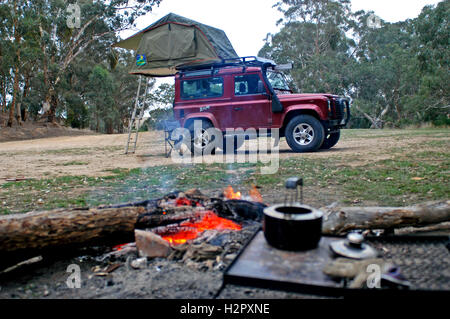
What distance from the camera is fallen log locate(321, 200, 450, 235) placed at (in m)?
2.97

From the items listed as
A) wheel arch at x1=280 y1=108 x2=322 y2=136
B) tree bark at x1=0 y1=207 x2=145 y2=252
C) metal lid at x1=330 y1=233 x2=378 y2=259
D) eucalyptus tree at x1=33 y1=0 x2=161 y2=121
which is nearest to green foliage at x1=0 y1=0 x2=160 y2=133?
eucalyptus tree at x1=33 y1=0 x2=161 y2=121

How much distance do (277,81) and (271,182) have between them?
16.3 ft

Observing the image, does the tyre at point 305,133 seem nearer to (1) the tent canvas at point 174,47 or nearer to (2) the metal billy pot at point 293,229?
(1) the tent canvas at point 174,47

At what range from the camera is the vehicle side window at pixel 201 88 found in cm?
959

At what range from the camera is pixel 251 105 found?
936 centimetres

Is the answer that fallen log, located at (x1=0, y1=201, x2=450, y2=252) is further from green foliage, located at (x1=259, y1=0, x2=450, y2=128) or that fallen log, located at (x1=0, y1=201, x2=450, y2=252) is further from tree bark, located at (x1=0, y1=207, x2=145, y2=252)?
green foliage, located at (x1=259, y1=0, x2=450, y2=128)

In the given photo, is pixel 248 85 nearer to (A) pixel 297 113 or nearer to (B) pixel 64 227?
(A) pixel 297 113

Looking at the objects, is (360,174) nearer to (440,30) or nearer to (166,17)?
(166,17)

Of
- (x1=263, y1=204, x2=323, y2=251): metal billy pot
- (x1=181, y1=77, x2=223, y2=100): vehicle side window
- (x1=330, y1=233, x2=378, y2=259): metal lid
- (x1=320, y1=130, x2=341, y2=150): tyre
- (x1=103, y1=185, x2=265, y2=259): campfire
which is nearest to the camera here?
(x1=330, y1=233, x2=378, y2=259): metal lid

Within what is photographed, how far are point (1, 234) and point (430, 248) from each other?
3021mm

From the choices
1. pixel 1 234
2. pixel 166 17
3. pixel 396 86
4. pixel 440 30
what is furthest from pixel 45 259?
pixel 396 86

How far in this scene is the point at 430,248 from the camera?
2.43 meters

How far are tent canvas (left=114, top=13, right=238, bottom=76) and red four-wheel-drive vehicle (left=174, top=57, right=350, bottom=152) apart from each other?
318 mm

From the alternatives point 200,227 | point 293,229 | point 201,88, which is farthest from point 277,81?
point 293,229
